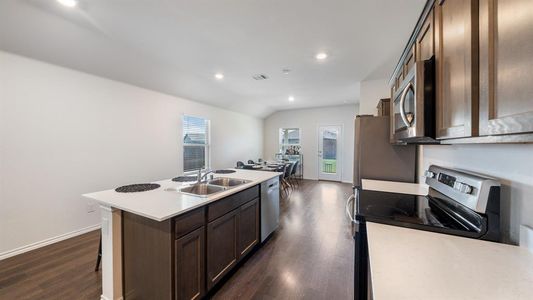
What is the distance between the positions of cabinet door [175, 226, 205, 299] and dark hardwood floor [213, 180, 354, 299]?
33cm

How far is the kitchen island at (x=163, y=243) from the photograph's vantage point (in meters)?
1.41

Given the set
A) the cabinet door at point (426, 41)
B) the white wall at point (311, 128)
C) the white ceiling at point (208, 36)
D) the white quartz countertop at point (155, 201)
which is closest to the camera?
the cabinet door at point (426, 41)

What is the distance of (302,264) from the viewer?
231cm

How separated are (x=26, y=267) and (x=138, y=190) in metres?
1.65

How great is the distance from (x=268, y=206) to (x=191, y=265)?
134 cm

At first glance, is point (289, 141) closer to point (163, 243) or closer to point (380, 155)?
point (380, 155)

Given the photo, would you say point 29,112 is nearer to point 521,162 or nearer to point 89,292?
point 89,292

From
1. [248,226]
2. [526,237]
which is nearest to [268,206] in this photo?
[248,226]

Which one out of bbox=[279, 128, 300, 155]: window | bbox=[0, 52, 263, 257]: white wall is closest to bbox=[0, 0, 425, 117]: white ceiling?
bbox=[0, 52, 263, 257]: white wall

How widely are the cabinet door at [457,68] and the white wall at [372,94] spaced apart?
11.1ft

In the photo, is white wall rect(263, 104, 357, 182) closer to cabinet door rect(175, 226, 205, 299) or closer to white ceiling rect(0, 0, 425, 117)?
white ceiling rect(0, 0, 425, 117)

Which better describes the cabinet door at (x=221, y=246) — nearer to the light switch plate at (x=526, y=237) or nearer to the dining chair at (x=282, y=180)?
the light switch plate at (x=526, y=237)

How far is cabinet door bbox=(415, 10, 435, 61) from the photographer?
41.1 inches

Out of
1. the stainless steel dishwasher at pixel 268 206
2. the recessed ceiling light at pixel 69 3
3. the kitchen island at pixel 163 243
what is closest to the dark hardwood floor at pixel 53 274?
the kitchen island at pixel 163 243
